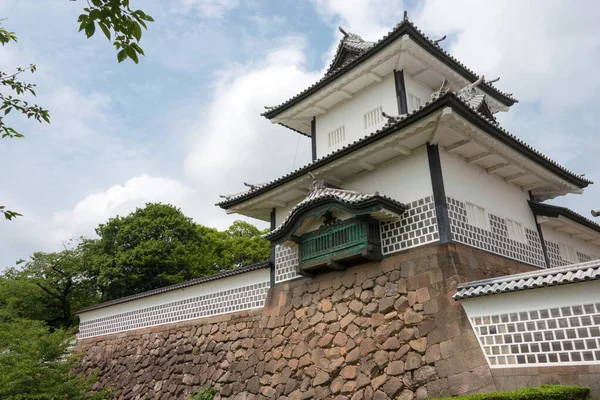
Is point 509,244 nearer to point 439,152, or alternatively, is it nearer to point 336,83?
point 439,152

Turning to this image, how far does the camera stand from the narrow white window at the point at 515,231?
10.9m

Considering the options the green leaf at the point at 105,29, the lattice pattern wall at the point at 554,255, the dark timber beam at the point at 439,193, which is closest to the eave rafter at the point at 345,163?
the dark timber beam at the point at 439,193

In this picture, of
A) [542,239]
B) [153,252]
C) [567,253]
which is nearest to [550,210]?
[542,239]

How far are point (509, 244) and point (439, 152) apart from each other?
2906 millimetres

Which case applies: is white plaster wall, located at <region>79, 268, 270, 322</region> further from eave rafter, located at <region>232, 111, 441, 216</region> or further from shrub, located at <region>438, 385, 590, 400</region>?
shrub, located at <region>438, 385, 590, 400</region>

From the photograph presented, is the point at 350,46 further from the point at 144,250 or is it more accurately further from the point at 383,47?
the point at 144,250

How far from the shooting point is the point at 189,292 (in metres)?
14.4

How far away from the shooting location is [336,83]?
12.8 metres

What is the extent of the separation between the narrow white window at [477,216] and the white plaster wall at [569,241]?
11.3ft

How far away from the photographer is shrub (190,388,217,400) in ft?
38.9

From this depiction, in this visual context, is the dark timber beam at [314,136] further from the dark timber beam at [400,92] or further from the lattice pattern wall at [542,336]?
the lattice pattern wall at [542,336]

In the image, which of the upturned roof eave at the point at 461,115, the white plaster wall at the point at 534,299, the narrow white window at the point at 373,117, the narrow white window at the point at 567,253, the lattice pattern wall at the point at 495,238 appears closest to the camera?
the white plaster wall at the point at 534,299

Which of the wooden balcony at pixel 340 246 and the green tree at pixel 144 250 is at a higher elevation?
the green tree at pixel 144 250

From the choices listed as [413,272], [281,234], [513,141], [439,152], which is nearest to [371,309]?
[413,272]
